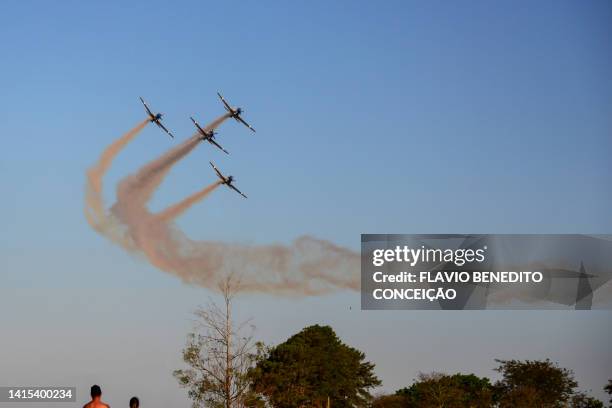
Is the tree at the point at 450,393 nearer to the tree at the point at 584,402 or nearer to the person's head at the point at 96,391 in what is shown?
the tree at the point at 584,402

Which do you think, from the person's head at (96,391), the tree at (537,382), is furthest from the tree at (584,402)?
the person's head at (96,391)

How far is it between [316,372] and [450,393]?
59.3 feet

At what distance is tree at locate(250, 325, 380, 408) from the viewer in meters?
126

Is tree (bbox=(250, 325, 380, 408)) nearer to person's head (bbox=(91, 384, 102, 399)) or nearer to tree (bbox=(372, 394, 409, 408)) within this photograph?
tree (bbox=(372, 394, 409, 408))

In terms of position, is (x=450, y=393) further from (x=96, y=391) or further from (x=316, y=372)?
(x=96, y=391)

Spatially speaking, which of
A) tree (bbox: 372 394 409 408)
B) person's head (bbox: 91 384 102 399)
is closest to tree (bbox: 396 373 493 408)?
tree (bbox: 372 394 409 408)

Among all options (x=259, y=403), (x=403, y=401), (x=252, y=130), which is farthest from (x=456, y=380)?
(x=259, y=403)

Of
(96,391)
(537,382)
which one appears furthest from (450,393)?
(96,391)

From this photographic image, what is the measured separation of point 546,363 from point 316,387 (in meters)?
30.7

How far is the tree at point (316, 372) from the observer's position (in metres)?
126

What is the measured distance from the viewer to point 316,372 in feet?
468

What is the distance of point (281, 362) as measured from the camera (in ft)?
443

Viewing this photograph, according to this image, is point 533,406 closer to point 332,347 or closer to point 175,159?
point 332,347

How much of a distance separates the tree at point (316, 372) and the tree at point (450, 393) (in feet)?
28.1
